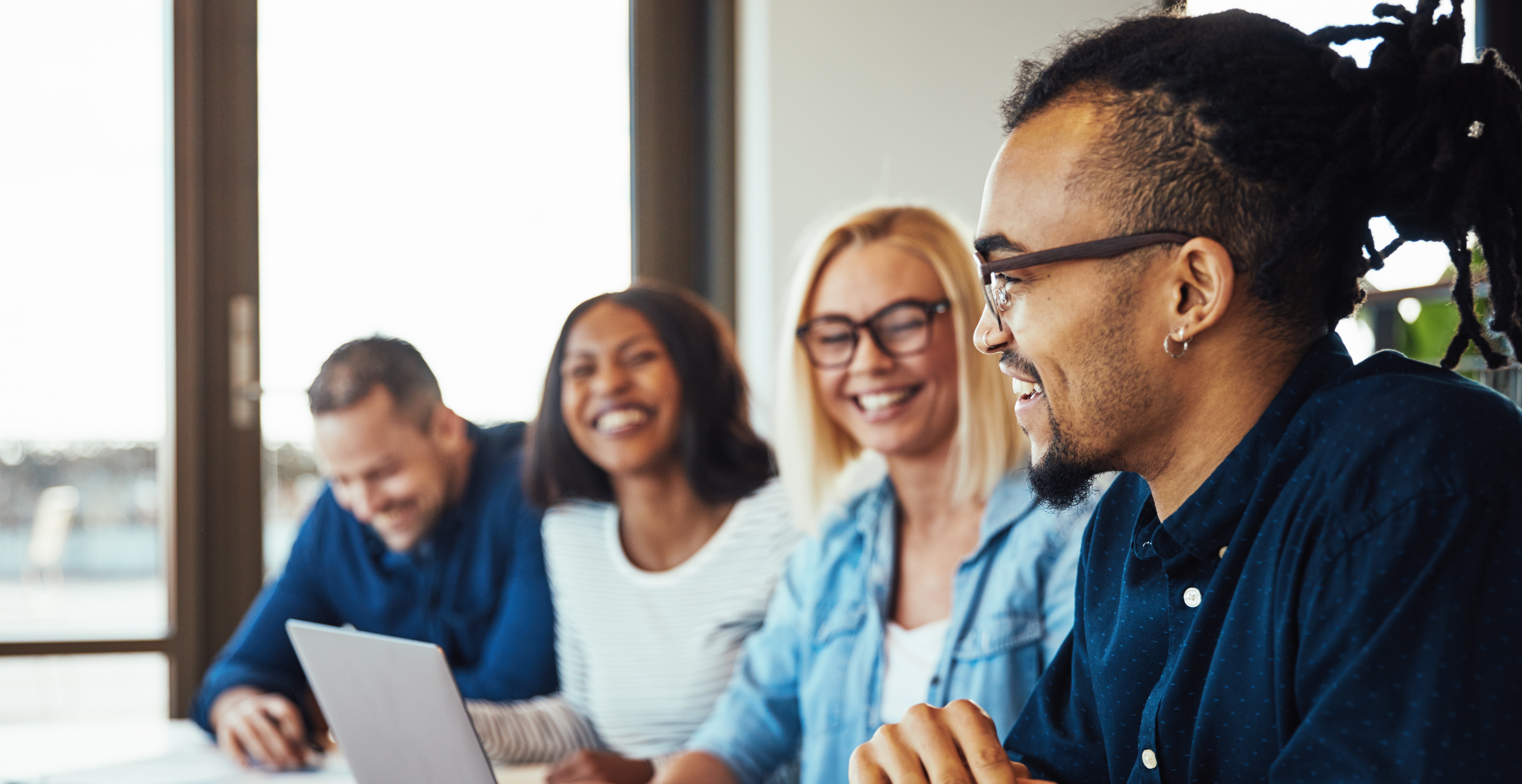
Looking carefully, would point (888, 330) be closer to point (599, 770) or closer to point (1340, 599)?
point (599, 770)

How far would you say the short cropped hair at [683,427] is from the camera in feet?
7.10

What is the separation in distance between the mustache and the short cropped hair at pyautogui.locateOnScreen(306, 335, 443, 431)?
1.46 meters

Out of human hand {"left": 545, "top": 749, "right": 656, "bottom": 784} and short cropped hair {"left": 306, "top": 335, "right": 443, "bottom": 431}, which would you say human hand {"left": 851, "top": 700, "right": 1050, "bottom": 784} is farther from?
short cropped hair {"left": 306, "top": 335, "right": 443, "bottom": 431}

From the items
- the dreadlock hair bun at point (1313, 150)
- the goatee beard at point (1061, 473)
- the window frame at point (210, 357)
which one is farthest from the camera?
the window frame at point (210, 357)

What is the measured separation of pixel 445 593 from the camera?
7.20 feet

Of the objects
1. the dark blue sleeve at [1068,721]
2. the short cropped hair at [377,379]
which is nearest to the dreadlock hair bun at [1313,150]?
the dark blue sleeve at [1068,721]

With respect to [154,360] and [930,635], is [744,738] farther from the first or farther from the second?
[154,360]

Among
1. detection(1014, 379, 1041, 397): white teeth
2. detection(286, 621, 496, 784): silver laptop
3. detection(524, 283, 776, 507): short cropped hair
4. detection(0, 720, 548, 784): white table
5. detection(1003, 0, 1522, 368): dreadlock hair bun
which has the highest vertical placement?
detection(1003, 0, 1522, 368): dreadlock hair bun

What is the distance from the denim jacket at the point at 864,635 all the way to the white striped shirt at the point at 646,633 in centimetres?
10

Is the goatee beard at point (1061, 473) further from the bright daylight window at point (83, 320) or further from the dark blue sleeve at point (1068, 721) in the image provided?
the bright daylight window at point (83, 320)

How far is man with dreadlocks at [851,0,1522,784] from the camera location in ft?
2.29

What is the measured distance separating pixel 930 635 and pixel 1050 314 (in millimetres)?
844

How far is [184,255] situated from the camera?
3.01 metres

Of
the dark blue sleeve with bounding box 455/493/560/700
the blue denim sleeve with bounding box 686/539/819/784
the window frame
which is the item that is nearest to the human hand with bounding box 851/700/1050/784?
the blue denim sleeve with bounding box 686/539/819/784
